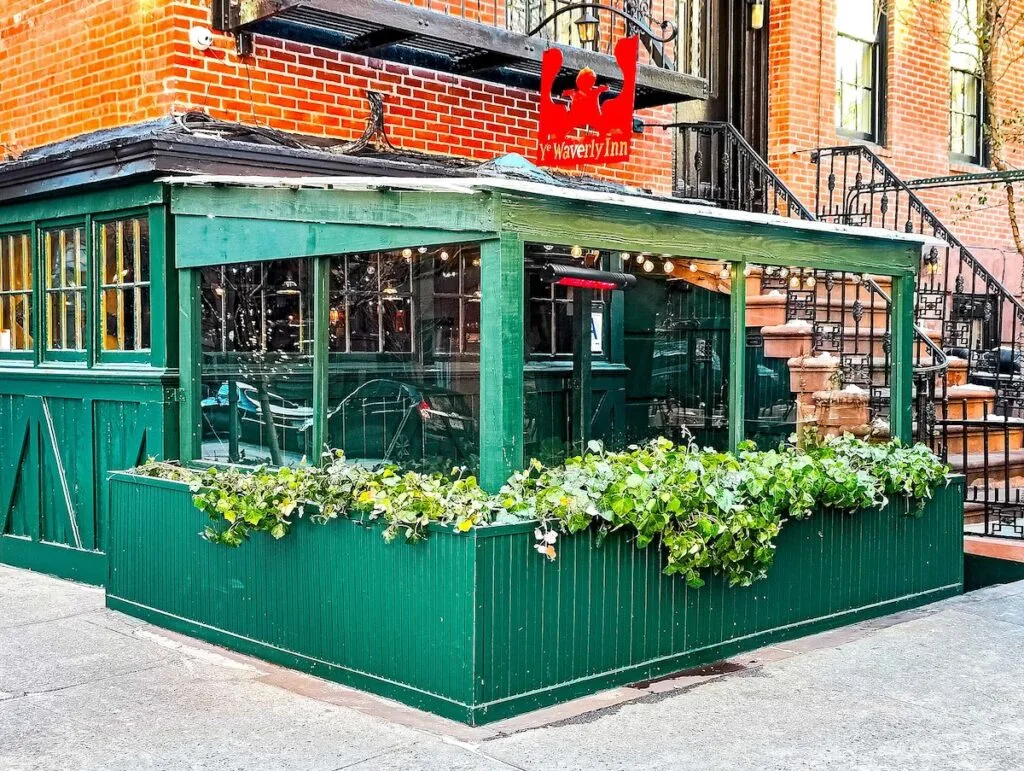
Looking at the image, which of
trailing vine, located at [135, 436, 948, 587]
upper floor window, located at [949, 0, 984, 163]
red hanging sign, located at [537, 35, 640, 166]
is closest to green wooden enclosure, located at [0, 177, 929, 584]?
trailing vine, located at [135, 436, 948, 587]

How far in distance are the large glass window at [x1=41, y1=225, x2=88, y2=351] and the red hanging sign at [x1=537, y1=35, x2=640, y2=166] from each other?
11.0 feet

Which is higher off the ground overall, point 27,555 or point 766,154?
point 766,154

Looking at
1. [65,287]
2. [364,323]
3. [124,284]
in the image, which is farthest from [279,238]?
[65,287]

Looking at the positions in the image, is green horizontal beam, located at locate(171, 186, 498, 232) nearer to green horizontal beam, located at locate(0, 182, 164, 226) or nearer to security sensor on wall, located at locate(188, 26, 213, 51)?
green horizontal beam, located at locate(0, 182, 164, 226)

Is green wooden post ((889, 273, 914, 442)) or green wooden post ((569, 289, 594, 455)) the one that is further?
green wooden post ((569, 289, 594, 455))

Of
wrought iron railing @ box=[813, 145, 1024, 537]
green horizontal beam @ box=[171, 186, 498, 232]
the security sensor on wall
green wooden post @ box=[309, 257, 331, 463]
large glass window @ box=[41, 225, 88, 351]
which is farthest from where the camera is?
wrought iron railing @ box=[813, 145, 1024, 537]

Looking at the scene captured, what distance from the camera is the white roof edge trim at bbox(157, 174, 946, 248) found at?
5230 millimetres

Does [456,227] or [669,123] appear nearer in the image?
[456,227]

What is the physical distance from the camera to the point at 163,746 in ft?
15.9

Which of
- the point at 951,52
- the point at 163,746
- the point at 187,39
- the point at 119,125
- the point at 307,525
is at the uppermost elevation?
the point at 951,52

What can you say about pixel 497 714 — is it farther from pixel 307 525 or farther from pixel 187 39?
pixel 187 39

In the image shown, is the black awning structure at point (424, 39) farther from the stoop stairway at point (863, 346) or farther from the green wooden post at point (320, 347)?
the green wooden post at point (320, 347)

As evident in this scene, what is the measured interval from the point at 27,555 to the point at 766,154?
26.4ft

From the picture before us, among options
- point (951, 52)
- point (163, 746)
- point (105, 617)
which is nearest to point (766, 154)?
point (951, 52)
